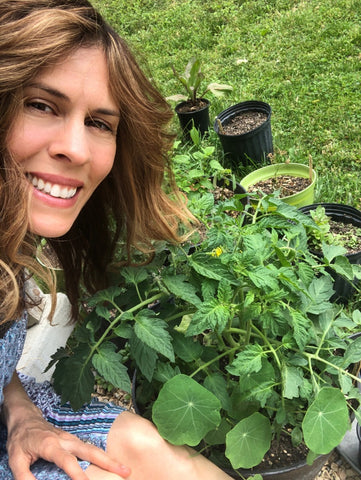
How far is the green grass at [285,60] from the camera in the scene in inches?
106

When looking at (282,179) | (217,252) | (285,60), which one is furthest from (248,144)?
(217,252)

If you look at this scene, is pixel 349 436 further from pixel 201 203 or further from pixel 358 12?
pixel 358 12

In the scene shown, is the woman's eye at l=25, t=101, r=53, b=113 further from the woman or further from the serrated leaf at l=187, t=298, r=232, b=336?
the serrated leaf at l=187, t=298, r=232, b=336

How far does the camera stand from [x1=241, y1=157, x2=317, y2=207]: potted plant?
232 cm

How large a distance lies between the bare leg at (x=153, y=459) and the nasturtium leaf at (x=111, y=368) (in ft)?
0.58

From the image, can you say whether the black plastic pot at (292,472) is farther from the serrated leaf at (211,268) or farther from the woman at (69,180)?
the serrated leaf at (211,268)

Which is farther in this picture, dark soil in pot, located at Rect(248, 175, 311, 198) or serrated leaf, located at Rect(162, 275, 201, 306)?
dark soil in pot, located at Rect(248, 175, 311, 198)

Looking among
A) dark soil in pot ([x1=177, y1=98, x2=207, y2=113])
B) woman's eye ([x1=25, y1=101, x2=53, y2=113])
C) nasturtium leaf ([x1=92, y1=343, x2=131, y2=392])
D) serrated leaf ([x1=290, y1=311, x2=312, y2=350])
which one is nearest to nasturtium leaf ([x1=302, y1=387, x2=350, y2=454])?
serrated leaf ([x1=290, y1=311, x2=312, y2=350])

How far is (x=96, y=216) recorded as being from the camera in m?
1.54

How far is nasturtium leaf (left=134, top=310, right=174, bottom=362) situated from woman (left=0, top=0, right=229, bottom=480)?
274 mm

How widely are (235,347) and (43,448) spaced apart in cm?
52

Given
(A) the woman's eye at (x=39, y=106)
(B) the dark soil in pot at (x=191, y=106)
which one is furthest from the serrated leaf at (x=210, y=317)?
(B) the dark soil in pot at (x=191, y=106)

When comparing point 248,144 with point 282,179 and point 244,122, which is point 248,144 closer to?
point 244,122

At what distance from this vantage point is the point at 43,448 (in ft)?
3.89
